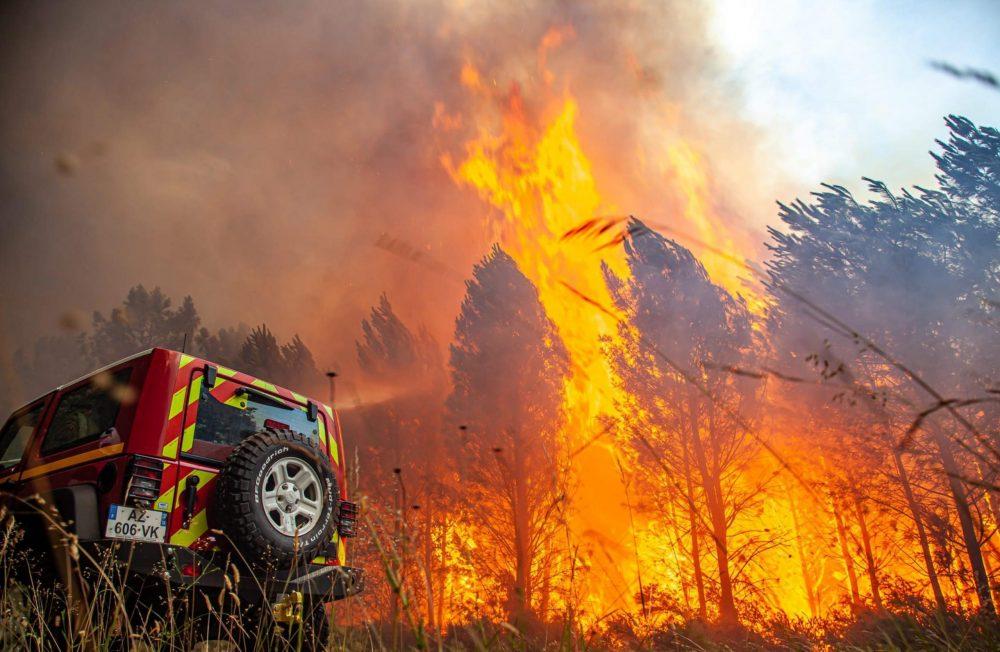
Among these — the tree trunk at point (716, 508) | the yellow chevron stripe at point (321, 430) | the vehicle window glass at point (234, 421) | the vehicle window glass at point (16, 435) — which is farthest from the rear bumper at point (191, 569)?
the tree trunk at point (716, 508)

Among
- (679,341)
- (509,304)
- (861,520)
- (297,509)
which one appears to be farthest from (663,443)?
(297,509)

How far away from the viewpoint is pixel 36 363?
44.4 meters

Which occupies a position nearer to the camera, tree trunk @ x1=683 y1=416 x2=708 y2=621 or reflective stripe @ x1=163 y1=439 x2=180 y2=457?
reflective stripe @ x1=163 y1=439 x2=180 y2=457

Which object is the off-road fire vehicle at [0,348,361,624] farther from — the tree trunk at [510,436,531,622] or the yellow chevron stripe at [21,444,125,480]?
the tree trunk at [510,436,531,622]

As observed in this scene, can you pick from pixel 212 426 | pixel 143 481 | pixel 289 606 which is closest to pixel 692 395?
pixel 212 426

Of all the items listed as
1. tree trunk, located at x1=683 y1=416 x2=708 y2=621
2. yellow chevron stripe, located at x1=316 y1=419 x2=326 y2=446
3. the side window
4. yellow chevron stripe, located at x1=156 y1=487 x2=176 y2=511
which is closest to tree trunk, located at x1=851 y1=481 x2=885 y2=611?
tree trunk, located at x1=683 y1=416 x2=708 y2=621

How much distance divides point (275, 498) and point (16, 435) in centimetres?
320

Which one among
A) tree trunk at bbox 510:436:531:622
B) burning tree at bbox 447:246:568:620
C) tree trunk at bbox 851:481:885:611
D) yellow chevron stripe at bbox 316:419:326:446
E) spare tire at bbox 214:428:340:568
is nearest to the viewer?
spare tire at bbox 214:428:340:568

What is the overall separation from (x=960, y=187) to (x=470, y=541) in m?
17.3

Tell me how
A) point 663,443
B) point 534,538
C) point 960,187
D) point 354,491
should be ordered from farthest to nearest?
1. point 534,538
2. point 663,443
3. point 960,187
4. point 354,491

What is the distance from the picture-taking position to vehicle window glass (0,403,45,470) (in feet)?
16.6

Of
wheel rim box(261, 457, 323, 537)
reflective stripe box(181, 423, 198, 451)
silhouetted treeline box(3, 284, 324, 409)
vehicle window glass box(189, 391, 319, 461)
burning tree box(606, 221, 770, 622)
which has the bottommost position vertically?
wheel rim box(261, 457, 323, 537)

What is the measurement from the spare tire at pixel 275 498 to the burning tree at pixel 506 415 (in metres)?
13.9

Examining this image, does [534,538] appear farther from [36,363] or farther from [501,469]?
[36,363]
